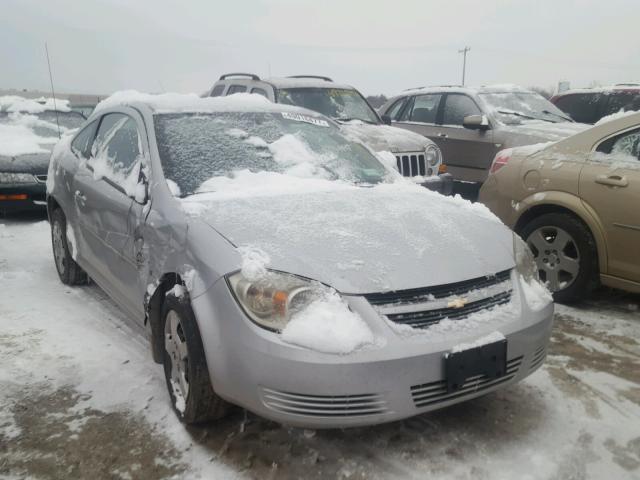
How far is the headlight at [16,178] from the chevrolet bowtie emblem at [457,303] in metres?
6.40

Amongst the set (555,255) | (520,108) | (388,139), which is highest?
(520,108)

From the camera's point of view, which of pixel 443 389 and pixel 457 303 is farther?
pixel 457 303

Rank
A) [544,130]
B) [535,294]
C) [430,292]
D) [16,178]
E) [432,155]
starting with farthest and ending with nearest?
1. [544,130]
2. [16,178]
3. [432,155]
4. [535,294]
5. [430,292]

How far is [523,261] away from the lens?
113 inches

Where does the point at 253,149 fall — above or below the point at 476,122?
above

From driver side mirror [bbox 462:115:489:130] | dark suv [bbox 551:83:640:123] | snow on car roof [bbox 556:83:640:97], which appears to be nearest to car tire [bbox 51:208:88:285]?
driver side mirror [bbox 462:115:489:130]

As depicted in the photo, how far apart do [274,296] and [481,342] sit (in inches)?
34.0

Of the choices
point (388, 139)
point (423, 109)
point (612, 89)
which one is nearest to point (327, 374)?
point (388, 139)

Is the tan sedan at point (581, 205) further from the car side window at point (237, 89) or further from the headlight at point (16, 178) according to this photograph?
the headlight at point (16, 178)

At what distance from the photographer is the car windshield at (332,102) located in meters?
7.38

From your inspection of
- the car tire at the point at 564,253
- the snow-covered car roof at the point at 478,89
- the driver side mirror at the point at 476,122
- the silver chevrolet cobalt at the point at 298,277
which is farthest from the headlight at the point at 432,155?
the silver chevrolet cobalt at the point at 298,277

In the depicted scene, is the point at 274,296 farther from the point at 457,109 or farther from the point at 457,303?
the point at 457,109

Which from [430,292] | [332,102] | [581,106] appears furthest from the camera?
[581,106]

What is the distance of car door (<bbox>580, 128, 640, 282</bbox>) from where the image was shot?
382 cm
